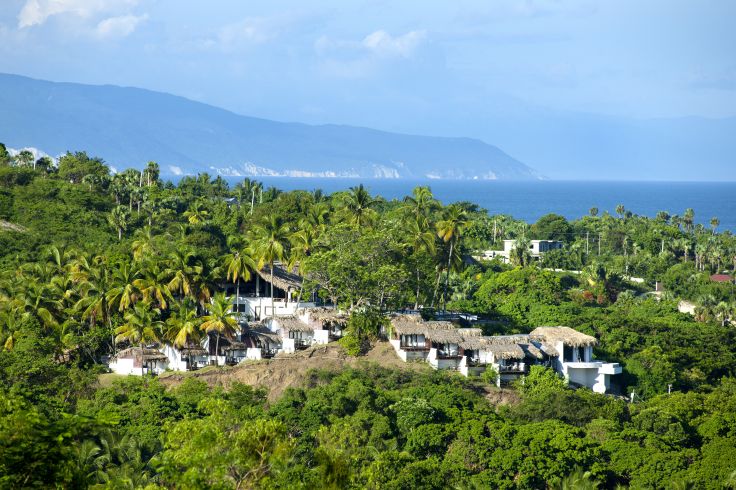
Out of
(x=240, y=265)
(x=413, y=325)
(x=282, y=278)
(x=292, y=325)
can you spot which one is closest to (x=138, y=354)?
(x=292, y=325)

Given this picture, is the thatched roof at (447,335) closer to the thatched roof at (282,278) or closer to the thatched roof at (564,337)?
the thatched roof at (564,337)

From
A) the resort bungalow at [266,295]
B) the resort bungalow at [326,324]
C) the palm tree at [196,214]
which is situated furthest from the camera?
the palm tree at [196,214]

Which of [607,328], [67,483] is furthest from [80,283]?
[67,483]

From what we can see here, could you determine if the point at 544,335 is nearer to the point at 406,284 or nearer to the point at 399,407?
the point at 406,284

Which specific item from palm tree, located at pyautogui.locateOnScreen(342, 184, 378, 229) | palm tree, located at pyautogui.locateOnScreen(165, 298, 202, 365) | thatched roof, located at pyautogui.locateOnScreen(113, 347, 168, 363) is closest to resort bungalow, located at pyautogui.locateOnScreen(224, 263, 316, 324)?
palm tree, located at pyautogui.locateOnScreen(342, 184, 378, 229)

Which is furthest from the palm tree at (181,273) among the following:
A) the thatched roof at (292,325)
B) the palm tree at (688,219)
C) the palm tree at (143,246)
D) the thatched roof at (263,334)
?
the palm tree at (688,219)

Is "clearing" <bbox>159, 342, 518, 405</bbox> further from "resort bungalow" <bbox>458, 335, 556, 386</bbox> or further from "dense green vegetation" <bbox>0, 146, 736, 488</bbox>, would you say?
"resort bungalow" <bbox>458, 335, 556, 386</bbox>

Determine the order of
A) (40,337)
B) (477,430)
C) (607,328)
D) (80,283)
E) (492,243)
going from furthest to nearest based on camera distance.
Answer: (492,243)
(607,328)
(80,283)
(40,337)
(477,430)
